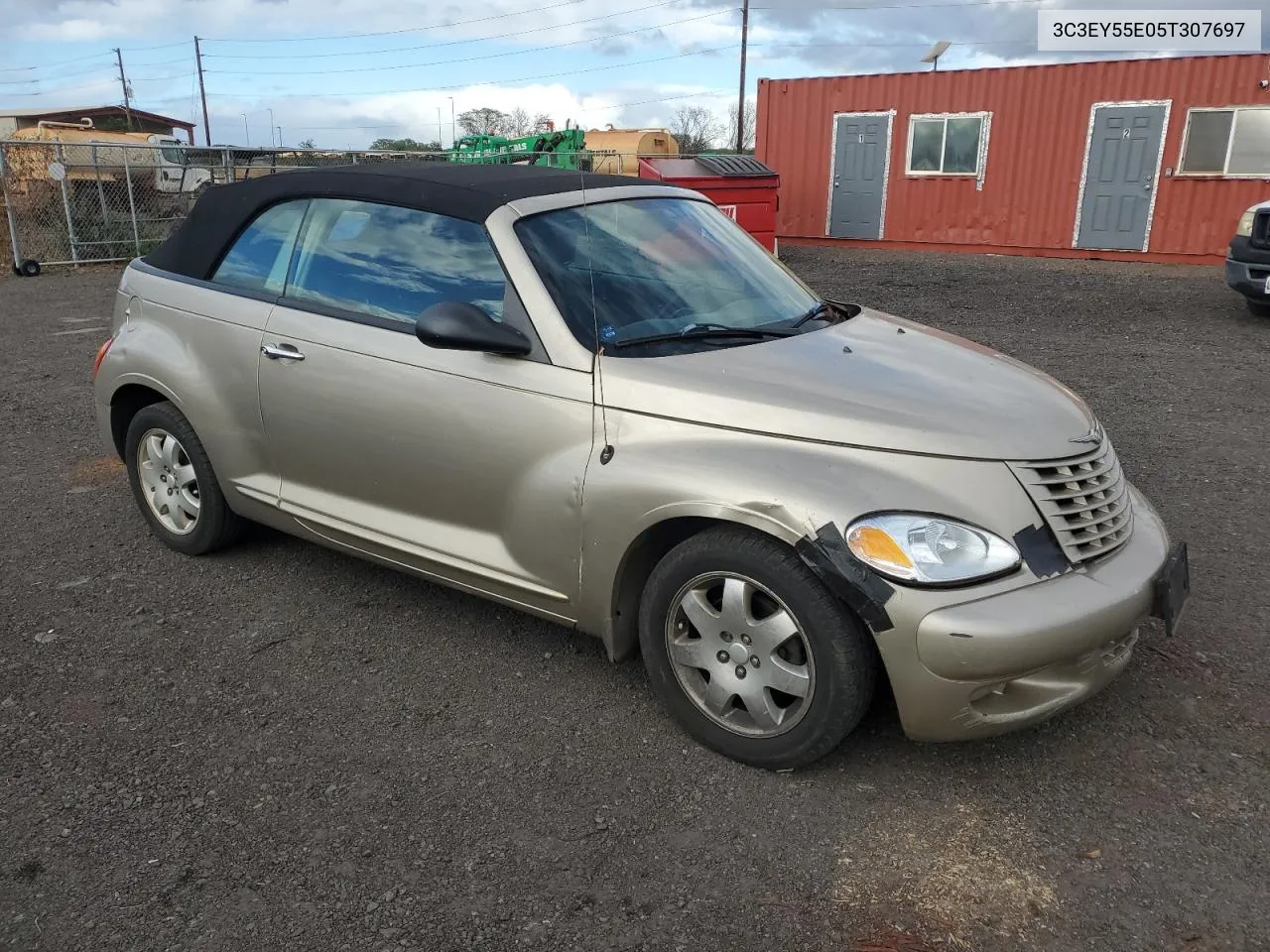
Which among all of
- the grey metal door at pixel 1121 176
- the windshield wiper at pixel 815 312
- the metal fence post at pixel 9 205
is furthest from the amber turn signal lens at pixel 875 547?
the grey metal door at pixel 1121 176

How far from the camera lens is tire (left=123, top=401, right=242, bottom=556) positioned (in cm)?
426

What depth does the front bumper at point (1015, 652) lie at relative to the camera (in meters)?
2.54

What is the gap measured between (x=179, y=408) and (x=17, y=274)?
1362cm

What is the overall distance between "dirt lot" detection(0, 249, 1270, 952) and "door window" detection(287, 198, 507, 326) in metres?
1.27

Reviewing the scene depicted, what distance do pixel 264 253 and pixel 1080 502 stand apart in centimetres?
319

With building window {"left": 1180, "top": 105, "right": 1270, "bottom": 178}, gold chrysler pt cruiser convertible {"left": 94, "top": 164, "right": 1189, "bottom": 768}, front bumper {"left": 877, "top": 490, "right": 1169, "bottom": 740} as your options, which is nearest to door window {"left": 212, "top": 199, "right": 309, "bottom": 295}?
gold chrysler pt cruiser convertible {"left": 94, "top": 164, "right": 1189, "bottom": 768}

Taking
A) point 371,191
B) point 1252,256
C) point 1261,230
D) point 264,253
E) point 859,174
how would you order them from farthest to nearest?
1. point 859,174
2. point 1252,256
3. point 1261,230
4. point 264,253
5. point 371,191

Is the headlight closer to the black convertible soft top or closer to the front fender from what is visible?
the front fender

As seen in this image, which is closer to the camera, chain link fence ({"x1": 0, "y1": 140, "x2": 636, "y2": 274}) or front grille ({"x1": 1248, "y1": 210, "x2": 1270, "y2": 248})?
front grille ({"x1": 1248, "y1": 210, "x2": 1270, "y2": 248})

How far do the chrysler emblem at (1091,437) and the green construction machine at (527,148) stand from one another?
1948 cm

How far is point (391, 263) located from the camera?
3.63 meters

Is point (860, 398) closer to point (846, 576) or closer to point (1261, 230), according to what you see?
point (846, 576)

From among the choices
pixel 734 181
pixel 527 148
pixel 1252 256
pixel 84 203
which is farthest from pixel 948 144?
pixel 84 203

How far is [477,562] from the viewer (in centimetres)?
339
